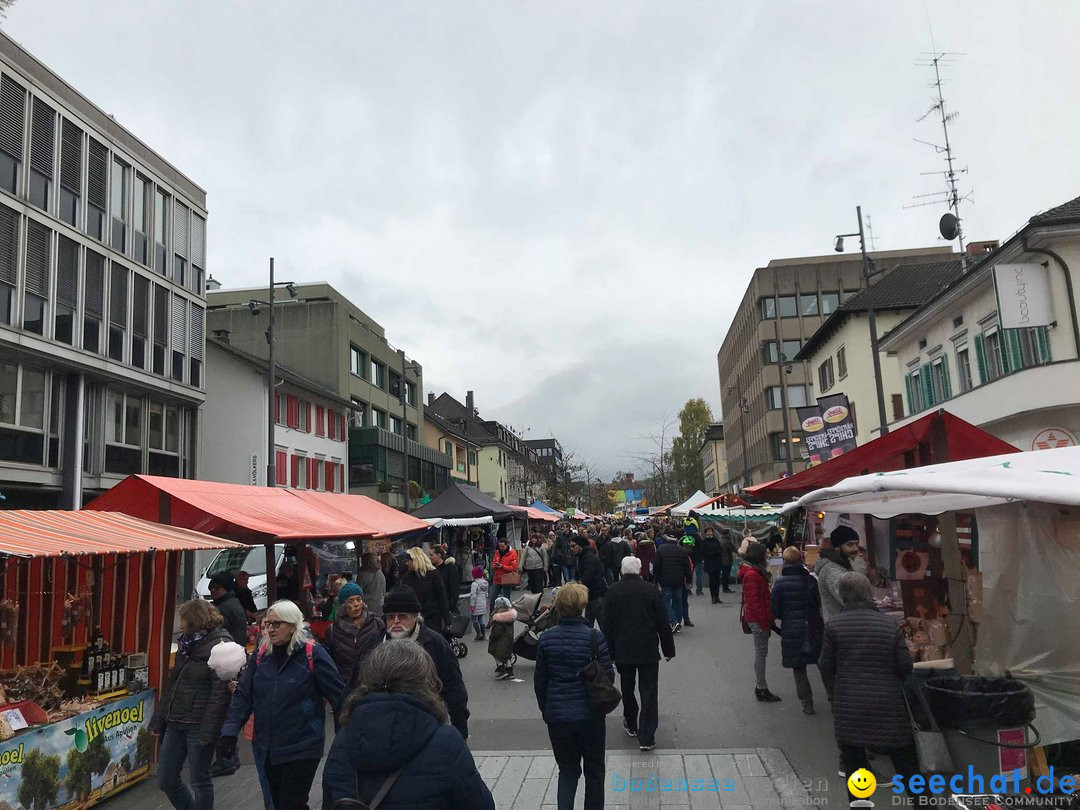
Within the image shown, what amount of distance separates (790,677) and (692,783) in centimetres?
465

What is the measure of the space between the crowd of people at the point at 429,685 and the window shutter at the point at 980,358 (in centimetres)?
1568

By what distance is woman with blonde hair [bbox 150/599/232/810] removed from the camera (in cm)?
543

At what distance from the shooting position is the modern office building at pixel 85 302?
20.6 metres

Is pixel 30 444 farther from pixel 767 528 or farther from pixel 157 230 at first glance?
pixel 767 528

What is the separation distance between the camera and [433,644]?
5223 mm

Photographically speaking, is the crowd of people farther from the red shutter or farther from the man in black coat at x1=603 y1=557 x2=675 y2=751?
the red shutter

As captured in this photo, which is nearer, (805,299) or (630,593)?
(630,593)

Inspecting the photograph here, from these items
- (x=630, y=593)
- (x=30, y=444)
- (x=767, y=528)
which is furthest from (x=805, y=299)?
(x=630, y=593)

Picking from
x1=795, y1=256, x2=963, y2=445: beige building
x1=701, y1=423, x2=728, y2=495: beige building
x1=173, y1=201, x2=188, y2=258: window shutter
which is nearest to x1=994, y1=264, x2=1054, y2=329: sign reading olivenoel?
x1=795, y1=256, x2=963, y2=445: beige building

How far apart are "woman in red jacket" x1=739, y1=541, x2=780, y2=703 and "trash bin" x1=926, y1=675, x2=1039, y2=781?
3.71 meters

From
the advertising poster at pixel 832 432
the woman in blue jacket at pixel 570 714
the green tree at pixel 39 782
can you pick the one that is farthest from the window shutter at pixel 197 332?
the woman in blue jacket at pixel 570 714

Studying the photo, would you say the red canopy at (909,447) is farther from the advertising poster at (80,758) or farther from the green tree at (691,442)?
the green tree at (691,442)

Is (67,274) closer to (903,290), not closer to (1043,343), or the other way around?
(1043,343)

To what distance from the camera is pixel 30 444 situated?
21.0m
